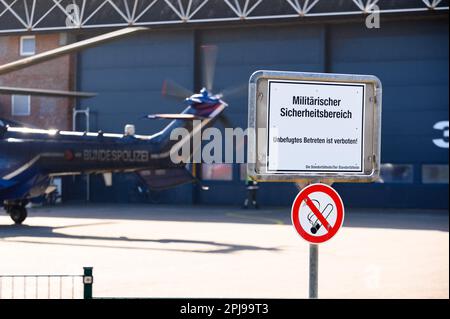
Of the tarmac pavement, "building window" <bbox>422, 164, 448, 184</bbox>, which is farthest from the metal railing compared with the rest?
"building window" <bbox>422, 164, 448, 184</bbox>

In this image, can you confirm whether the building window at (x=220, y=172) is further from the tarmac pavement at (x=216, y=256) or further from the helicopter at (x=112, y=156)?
the helicopter at (x=112, y=156)

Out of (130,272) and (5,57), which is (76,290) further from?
(5,57)

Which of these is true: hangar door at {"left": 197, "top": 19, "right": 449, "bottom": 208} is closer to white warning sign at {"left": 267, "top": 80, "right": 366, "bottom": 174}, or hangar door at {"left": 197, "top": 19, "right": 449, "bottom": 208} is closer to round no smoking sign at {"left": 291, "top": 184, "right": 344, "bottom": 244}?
white warning sign at {"left": 267, "top": 80, "right": 366, "bottom": 174}

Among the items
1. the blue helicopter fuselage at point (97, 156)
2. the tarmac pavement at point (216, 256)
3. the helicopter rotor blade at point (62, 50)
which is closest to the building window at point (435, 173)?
the tarmac pavement at point (216, 256)

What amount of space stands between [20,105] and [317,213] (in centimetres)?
Answer: 332

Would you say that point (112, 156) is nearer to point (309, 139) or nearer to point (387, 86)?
point (309, 139)

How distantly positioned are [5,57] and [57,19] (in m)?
0.55

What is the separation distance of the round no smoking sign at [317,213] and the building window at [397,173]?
33408mm

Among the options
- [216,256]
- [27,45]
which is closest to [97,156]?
[216,256]

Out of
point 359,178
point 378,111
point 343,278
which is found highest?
point 378,111

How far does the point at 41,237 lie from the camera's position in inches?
754

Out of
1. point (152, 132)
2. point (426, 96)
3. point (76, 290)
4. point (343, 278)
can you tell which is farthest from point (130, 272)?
point (426, 96)

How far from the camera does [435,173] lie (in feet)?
129

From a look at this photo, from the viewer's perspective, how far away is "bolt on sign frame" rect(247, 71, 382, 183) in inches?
254
